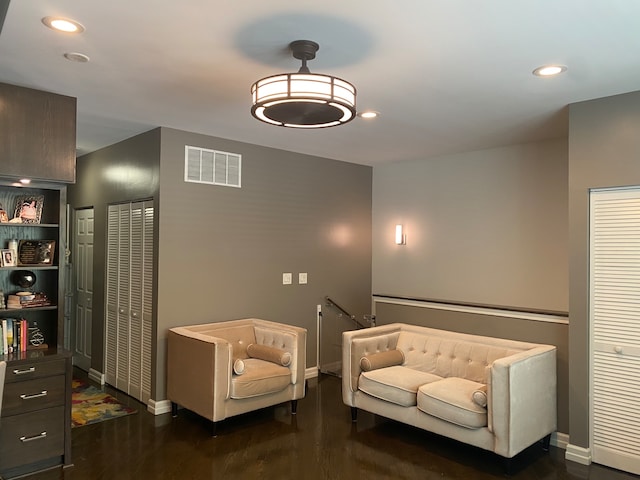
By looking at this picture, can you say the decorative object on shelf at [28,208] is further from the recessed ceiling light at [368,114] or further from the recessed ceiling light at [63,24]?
the recessed ceiling light at [368,114]

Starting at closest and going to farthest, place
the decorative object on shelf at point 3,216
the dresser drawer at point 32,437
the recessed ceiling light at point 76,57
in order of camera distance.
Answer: the recessed ceiling light at point 76,57
the dresser drawer at point 32,437
the decorative object on shelf at point 3,216

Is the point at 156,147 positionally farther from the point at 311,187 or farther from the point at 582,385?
the point at 582,385

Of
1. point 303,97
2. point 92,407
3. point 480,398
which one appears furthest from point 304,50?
point 92,407

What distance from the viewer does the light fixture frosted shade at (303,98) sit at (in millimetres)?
2334

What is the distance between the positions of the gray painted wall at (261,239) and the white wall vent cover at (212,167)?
0.06 meters

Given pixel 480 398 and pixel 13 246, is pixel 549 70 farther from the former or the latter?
pixel 13 246

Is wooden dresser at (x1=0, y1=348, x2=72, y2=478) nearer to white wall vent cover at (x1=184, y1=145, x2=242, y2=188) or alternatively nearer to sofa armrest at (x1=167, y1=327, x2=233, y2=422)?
sofa armrest at (x1=167, y1=327, x2=233, y2=422)

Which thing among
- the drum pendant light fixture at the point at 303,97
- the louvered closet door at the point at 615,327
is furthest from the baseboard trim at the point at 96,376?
the louvered closet door at the point at 615,327

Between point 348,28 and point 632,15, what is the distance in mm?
1362

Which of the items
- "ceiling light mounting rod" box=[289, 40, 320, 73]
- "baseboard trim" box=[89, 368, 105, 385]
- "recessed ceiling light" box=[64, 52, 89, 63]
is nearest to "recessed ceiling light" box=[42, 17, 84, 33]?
"recessed ceiling light" box=[64, 52, 89, 63]

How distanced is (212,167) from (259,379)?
2.15 m

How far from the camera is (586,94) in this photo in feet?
11.3

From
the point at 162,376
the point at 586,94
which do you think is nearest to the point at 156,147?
the point at 162,376

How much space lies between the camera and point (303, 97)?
2.34 metres
